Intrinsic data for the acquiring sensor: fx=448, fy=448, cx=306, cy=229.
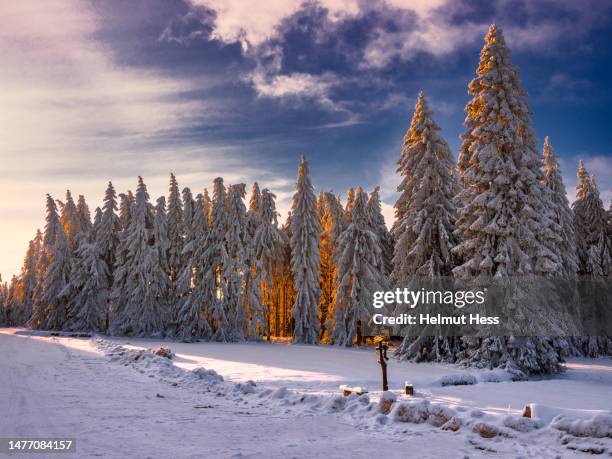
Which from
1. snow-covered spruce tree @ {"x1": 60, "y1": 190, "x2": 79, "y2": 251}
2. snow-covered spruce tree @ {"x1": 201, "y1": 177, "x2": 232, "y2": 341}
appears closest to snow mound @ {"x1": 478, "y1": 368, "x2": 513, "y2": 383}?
snow-covered spruce tree @ {"x1": 201, "y1": 177, "x2": 232, "y2": 341}

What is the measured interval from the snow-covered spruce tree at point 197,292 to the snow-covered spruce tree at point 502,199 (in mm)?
22577

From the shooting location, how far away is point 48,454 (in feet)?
18.9

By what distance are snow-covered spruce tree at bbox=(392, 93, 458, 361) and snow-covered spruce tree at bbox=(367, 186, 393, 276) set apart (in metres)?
11.5

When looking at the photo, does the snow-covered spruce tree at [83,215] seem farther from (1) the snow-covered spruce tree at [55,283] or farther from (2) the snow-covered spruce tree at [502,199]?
(2) the snow-covered spruce tree at [502,199]

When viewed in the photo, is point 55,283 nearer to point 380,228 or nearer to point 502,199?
point 380,228

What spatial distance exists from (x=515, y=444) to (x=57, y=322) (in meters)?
46.5

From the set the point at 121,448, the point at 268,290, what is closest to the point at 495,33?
the point at 121,448

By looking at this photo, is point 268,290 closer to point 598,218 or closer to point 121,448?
point 598,218

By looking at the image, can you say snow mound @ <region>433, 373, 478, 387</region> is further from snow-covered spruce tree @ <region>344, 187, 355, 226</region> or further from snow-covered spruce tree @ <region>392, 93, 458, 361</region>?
snow-covered spruce tree @ <region>344, 187, 355, 226</region>

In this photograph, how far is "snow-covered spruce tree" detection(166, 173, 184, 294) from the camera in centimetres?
4256

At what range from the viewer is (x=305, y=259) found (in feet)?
115

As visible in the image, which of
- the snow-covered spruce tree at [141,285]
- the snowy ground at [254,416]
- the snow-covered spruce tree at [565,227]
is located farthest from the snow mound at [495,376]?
the snow-covered spruce tree at [141,285]

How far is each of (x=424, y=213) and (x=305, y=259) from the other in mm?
13452

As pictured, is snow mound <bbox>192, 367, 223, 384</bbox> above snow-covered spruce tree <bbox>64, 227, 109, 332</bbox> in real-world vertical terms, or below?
below
